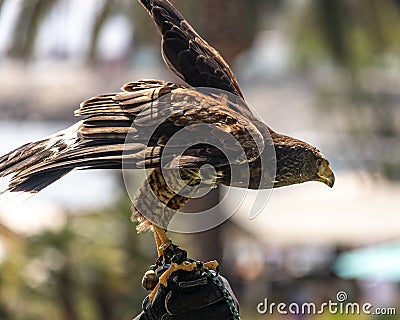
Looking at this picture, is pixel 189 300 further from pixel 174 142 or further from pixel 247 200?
pixel 247 200

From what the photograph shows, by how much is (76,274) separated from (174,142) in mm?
5040

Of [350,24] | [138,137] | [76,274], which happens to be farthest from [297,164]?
[350,24]

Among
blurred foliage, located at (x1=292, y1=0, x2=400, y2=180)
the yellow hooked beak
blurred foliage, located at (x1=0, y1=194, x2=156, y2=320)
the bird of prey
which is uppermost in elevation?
blurred foliage, located at (x1=292, y1=0, x2=400, y2=180)

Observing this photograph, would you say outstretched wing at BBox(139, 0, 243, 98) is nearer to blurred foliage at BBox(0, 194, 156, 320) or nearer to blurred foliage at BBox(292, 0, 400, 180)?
blurred foliage at BBox(0, 194, 156, 320)

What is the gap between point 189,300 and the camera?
2367mm

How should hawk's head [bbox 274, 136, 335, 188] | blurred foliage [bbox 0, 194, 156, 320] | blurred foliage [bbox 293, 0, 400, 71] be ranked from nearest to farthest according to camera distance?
hawk's head [bbox 274, 136, 335, 188], blurred foliage [bbox 0, 194, 156, 320], blurred foliage [bbox 293, 0, 400, 71]

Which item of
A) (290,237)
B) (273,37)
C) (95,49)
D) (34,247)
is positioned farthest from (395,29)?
(273,37)

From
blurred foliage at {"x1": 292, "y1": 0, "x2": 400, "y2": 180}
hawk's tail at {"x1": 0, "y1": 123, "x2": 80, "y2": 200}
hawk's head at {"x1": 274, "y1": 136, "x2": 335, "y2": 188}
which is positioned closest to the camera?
hawk's tail at {"x1": 0, "y1": 123, "x2": 80, "y2": 200}

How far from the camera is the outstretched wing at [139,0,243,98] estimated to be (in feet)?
7.98

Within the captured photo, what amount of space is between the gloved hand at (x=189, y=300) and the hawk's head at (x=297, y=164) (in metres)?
0.39

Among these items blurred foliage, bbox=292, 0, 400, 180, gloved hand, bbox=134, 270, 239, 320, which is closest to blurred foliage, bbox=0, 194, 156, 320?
blurred foliage, bbox=292, 0, 400, 180

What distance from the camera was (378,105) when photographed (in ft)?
42.9

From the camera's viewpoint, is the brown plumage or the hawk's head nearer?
the brown plumage

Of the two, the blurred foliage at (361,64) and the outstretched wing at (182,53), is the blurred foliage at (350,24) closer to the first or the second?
the blurred foliage at (361,64)
